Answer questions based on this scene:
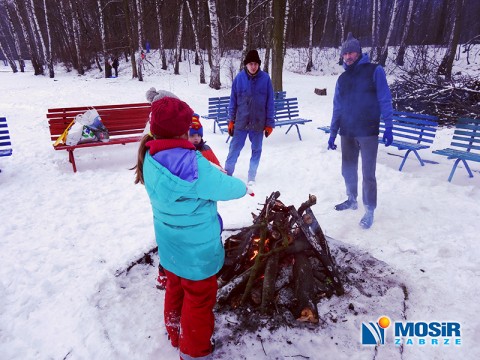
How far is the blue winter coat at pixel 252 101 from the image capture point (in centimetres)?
512

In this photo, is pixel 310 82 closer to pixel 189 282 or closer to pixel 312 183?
pixel 312 183

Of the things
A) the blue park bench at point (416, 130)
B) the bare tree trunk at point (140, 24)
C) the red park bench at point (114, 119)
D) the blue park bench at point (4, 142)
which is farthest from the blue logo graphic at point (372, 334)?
the bare tree trunk at point (140, 24)

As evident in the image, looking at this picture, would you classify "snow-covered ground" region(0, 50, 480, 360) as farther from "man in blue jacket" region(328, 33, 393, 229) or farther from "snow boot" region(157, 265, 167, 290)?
"man in blue jacket" region(328, 33, 393, 229)

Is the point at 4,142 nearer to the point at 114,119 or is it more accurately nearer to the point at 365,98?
the point at 114,119

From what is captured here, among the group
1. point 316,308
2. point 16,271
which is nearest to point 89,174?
point 16,271

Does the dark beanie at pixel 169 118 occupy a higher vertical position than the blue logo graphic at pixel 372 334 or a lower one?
higher

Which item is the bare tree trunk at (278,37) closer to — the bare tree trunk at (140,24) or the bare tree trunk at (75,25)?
the bare tree trunk at (140,24)

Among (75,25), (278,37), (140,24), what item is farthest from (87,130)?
(75,25)

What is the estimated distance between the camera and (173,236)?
221 cm

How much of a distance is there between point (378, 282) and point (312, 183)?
263 cm

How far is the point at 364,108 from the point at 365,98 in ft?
0.40

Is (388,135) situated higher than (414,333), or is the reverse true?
(388,135)

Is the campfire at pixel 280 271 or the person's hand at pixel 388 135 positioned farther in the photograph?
the person's hand at pixel 388 135

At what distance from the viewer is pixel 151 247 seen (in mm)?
3771
